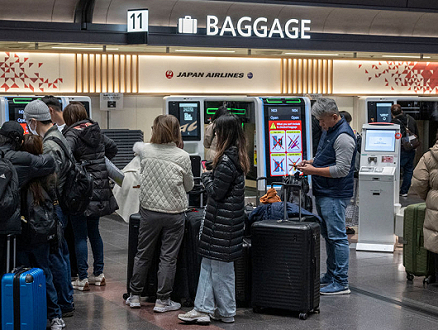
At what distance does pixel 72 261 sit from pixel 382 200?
12.5 feet

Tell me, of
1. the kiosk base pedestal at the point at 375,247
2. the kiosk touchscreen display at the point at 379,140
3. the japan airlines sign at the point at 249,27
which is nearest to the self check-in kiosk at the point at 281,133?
the kiosk touchscreen display at the point at 379,140

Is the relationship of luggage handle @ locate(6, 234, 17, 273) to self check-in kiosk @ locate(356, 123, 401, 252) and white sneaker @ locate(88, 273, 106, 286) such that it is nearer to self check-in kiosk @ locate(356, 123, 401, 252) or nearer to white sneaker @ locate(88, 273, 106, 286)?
white sneaker @ locate(88, 273, 106, 286)

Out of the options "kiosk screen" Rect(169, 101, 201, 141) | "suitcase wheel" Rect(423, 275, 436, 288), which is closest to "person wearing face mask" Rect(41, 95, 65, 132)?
"suitcase wheel" Rect(423, 275, 436, 288)

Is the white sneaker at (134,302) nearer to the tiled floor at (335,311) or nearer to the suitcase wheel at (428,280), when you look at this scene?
the tiled floor at (335,311)

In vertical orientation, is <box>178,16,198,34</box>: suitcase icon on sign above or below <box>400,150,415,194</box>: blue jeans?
above

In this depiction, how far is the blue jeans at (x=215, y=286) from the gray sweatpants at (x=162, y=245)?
32 centimetres

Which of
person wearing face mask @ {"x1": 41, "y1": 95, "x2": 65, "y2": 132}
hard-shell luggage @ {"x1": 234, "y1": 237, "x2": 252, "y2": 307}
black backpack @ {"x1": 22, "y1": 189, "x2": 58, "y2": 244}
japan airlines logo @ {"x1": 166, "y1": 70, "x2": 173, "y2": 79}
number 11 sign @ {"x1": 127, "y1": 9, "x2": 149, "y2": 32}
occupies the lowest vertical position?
hard-shell luggage @ {"x1": 234, "y1": 237, "x2": 252, "y2": 307}

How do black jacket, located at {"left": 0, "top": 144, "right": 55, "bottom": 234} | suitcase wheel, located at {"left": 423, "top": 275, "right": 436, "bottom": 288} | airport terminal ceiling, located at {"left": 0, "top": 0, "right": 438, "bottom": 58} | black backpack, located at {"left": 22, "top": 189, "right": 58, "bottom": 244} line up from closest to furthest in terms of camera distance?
black jacket, located at {"left": 0, "top": 144, "right": 55, "bottom": 234}, black backpack, located at {"left": 22, "top": 189, "right": 58, "bottom": 244}, suitcase wheel, located at {"left": 423, "top": 275, "right": 436, "bottom": 288}, airport terminal ceiling, located at {"left": 0, "top": 0, "right": 438, "bottom": 58}

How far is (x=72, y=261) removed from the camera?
20.5 ft

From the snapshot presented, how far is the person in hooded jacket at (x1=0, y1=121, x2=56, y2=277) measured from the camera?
14.3ft

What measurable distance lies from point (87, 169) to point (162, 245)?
1032 millimetres

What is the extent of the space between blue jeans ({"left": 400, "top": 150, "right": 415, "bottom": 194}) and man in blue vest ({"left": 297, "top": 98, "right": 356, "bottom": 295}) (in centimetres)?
762

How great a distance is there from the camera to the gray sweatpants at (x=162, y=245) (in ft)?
17.0

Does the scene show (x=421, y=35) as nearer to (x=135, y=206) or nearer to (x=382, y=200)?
(x=382, y=200)
